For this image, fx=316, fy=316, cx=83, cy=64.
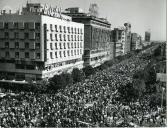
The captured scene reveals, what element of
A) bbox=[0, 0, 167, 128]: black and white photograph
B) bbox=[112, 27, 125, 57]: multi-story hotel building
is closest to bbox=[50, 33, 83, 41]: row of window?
bbox=[0, 0, 167, 128]: black and white photograph

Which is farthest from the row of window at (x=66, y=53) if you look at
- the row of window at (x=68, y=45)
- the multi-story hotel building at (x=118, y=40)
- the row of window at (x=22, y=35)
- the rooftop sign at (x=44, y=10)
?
the multi-story hotel building at (x=118, y=40)

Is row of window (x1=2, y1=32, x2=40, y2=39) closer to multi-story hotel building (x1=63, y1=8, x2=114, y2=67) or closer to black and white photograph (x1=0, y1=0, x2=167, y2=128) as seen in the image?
black and white photograph (x1=0, y1=0, x2=167, y2=128)

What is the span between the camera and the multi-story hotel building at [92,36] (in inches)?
2943

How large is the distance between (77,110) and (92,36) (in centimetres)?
4319

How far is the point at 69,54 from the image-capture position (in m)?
61.0

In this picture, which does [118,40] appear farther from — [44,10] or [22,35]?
[22,35]

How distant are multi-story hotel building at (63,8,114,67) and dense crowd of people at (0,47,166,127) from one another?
29179mm

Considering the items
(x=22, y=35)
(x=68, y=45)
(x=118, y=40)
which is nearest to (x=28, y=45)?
(x=22, y=35)

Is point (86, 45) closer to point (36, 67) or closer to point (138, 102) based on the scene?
point (36, 67)

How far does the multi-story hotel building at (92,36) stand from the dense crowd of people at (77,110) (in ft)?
95.7

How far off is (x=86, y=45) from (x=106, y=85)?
25.3 m

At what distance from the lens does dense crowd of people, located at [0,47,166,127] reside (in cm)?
3027

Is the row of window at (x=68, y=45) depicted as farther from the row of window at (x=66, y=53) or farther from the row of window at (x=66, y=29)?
the row of window at (x=66, y=29)

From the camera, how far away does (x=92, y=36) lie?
76.6m
